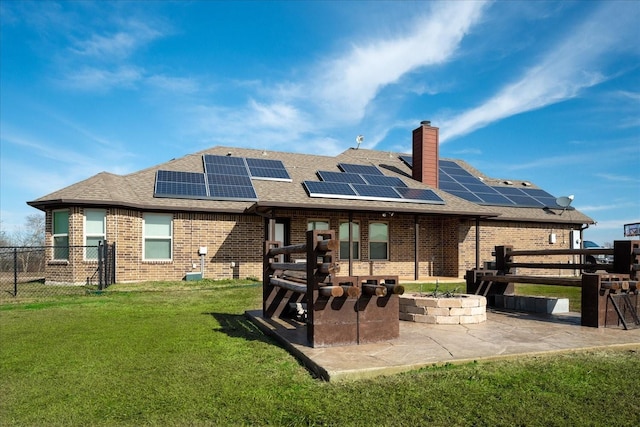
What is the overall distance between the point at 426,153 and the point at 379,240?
5206 mm

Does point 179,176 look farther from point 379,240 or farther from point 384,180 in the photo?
point 384,180

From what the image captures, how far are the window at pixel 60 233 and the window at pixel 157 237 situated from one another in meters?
2.30

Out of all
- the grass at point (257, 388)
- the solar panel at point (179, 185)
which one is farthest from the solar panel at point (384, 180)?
the grass at point (257, 388)

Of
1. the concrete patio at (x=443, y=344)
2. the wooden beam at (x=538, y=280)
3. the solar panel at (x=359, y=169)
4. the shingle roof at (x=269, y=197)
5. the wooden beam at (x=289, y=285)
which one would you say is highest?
the solar panel at (x=359, y=169)

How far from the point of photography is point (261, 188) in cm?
1669

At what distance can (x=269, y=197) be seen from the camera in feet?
50.4

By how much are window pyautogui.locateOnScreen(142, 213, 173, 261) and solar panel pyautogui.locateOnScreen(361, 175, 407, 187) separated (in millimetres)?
7971

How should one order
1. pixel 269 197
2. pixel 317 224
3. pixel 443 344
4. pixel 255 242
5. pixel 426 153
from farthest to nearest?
pixel 426 153 < pixel 317 224 < pixel 255 242 < pixel 269 197 < pixel 443 344

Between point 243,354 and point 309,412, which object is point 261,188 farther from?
point 309,412

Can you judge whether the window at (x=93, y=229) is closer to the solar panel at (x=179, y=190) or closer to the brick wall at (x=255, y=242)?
the brick wall at (x=255, y=242)

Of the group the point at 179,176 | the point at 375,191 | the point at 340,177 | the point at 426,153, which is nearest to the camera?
the point at 179,176

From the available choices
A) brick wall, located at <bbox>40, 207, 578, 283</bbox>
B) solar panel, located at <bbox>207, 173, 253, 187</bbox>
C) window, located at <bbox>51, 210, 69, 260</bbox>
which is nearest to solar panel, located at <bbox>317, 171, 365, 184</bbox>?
brick wall, located at <bbox>40, 207, 578, 283</bbox>

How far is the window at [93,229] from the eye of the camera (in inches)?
547

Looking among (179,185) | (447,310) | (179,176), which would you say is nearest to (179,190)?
(179,185)
